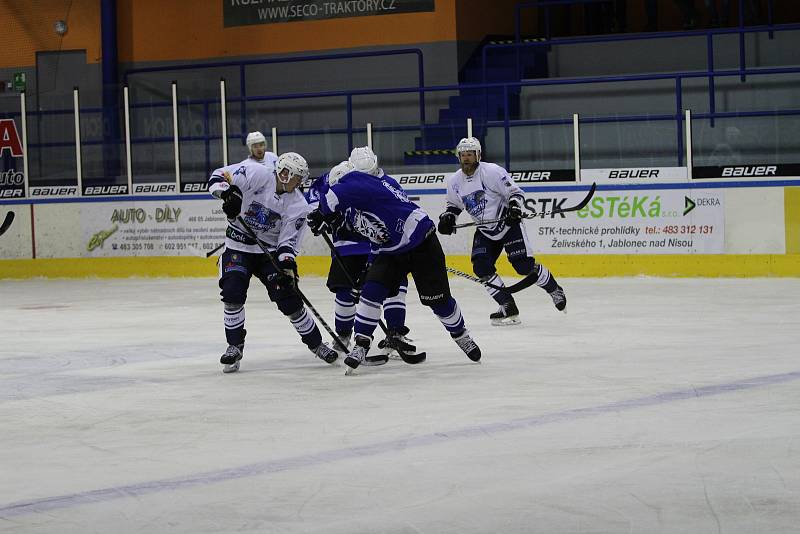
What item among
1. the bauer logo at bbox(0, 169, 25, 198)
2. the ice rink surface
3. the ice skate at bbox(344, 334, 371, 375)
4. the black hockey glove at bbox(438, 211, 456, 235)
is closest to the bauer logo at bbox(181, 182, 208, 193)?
the bauer logo at bbox(0, 169, 25, 198)

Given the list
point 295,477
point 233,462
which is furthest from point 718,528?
point 233,462

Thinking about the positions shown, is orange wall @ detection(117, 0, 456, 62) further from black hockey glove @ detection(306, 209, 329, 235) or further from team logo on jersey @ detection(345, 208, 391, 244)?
black hockey glove @ detection(306, 209, 329, 235)

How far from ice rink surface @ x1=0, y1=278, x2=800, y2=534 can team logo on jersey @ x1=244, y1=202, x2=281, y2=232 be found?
0.88m

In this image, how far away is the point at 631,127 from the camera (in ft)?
A: 54.3

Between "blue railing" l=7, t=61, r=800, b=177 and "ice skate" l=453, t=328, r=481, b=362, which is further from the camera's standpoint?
"blue railing" l=7, t=61, r=800, b=177

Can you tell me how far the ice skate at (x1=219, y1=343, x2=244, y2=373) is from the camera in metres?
8.80

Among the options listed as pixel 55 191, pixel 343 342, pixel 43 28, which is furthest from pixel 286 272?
pixel 43 28

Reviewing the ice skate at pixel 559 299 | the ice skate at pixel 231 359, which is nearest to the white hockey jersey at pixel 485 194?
the ice skate at pixel 559 299

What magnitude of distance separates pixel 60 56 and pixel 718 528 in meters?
19.6

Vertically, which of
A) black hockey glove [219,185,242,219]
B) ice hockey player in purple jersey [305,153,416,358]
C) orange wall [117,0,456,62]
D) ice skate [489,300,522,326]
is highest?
orange wall [117,0,456,62]

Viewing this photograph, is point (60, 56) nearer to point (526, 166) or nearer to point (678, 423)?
point (526, 166)

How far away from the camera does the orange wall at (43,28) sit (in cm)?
2239

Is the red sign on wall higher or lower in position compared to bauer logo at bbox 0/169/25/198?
higher

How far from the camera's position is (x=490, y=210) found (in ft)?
39.4
